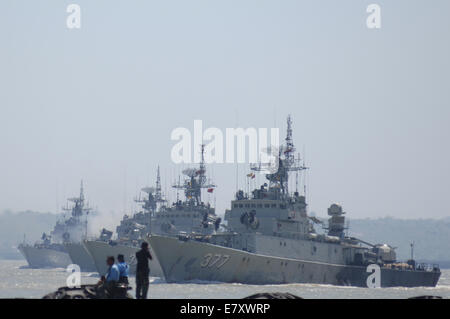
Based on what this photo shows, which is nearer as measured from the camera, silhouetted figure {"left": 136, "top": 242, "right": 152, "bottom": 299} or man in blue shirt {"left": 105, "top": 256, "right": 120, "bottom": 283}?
man in blue shirt {"left": 105, "top": 256, "right": 120, "bottom": 283}

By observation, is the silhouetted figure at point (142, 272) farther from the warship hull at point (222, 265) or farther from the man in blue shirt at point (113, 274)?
the warship hull at point (222, 265)

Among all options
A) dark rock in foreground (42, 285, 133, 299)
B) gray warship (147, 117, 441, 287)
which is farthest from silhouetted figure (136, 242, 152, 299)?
gray warship (147, 117, 441, 287)

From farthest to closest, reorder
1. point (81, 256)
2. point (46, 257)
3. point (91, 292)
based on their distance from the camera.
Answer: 1. point (46, 257)
2. point (81, 256)
3. point (91, 292)

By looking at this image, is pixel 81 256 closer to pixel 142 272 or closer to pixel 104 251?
pixel 104 251

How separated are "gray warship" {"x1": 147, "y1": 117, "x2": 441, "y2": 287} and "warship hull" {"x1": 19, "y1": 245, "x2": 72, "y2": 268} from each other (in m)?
62.8

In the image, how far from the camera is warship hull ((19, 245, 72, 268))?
419 feet

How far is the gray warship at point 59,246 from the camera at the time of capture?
128125mm

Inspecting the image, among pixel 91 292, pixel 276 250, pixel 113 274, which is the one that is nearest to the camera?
pixel 91 292

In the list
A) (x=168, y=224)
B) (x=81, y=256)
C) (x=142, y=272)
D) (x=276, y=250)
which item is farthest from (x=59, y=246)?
(x=142, y=272)

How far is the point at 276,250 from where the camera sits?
2485 inches

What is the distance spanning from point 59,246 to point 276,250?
74497 millimetres

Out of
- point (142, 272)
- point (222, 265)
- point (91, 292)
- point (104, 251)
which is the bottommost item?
point (104, 251)

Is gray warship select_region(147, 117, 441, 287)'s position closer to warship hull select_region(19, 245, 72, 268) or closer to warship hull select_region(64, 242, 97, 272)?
warship hull select_region(64, 242, 97, 272)
